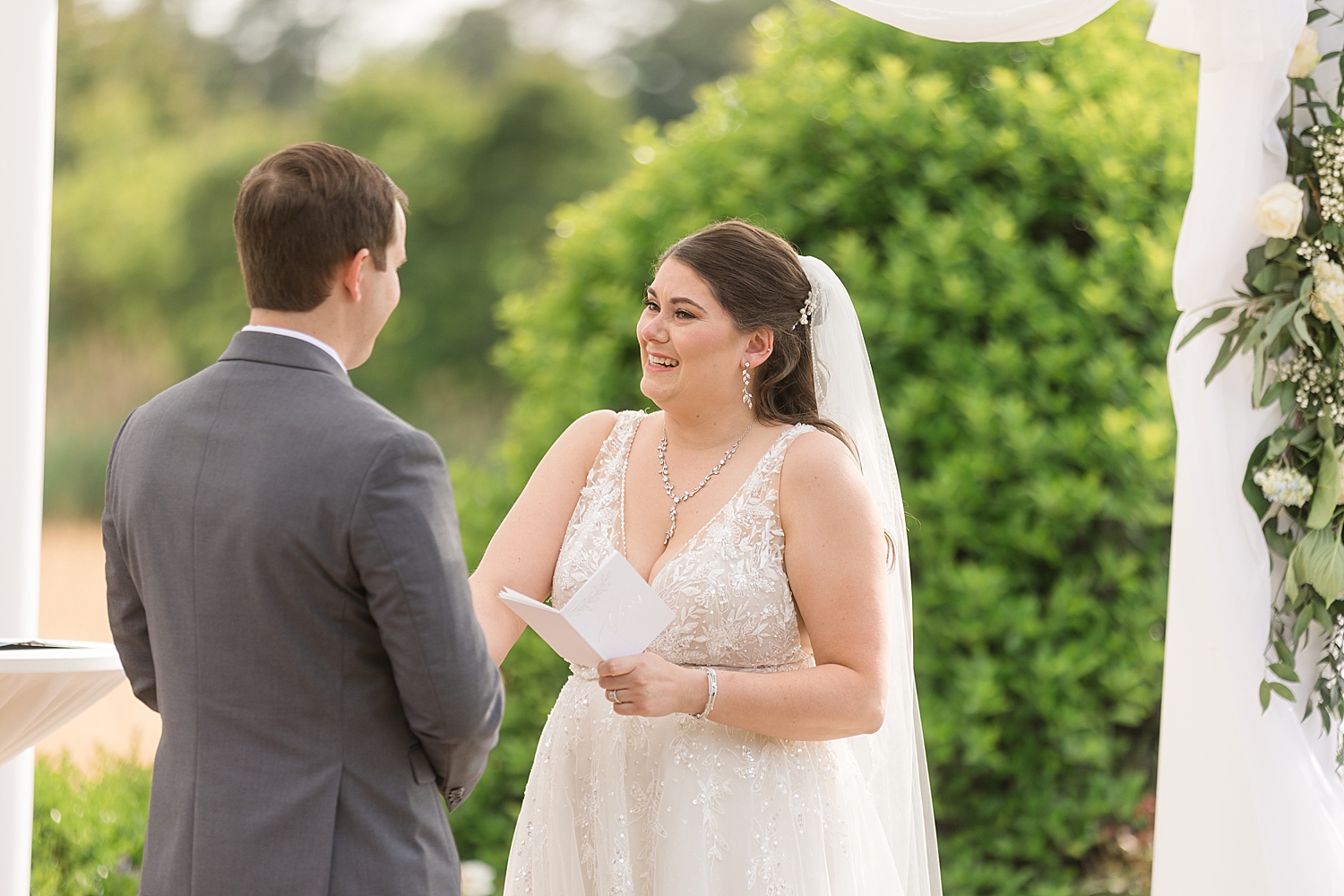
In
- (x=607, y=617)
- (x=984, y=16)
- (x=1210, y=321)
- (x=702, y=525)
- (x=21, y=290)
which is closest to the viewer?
(x=607, y=617)

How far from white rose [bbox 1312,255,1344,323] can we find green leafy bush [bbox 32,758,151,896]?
449 cm

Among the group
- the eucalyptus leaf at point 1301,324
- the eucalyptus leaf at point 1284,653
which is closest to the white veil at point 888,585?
the eucalyptus leaf at point 1284,653

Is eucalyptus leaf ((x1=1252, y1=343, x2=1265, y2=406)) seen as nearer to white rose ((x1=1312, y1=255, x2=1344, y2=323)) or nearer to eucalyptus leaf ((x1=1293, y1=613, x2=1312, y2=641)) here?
white rose ((x1=1312, y1=255, x2=1344, y2=323))

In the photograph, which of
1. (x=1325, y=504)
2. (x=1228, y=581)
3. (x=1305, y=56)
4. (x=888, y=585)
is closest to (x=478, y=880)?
(x=888, y=585)

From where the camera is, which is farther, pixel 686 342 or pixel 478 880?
pixel 478 880

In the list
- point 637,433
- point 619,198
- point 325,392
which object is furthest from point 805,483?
point 619,198

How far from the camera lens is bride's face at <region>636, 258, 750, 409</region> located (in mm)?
2682

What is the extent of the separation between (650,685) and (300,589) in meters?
0.81

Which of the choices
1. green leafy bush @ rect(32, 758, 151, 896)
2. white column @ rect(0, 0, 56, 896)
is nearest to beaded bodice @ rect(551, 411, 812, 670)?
white column @ rect(0, 0, 56, 896)

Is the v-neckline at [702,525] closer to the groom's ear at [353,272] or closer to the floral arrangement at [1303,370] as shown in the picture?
the groom's ear at [353,272]

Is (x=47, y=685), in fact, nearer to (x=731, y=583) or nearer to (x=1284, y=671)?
(x=731, y=583)

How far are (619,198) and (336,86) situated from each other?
8378 mm

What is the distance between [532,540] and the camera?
2.77 m

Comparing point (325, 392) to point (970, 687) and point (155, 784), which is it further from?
point (970, 687)
